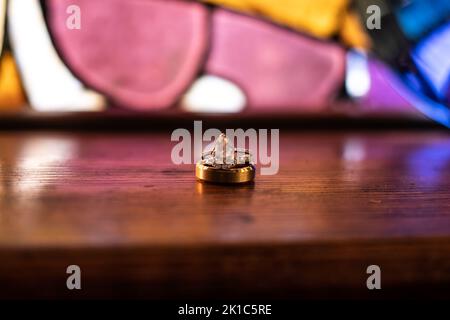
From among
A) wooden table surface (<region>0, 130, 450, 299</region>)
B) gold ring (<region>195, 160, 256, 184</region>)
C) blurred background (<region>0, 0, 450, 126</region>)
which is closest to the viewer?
wooden table surface (<region>0, 130, 450, 299</region>)

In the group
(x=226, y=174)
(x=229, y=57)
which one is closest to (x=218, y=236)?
(x=226, y=174)

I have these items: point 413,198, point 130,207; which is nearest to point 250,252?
point 130,207

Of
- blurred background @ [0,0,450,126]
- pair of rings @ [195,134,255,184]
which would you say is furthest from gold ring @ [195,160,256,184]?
blurred background @ [0,0,450,126]

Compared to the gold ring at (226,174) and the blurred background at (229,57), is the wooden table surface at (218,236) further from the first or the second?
the blurred background at (229,57)

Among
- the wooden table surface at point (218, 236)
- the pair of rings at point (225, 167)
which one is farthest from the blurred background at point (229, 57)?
the wooden table surface at point (218, 236)

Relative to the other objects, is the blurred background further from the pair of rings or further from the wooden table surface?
the wooden table surface

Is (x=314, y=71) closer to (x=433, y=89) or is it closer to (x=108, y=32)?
(x=433, y=89)

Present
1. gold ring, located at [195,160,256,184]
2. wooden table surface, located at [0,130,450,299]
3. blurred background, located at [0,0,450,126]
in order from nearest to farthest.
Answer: wooden table surface, located at [0,130,450,299] < gold ring, located at [195,160,256,184] < blurred background, located at [0,0,450,126]

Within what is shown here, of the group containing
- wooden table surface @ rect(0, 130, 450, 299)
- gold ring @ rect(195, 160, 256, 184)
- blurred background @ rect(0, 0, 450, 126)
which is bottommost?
wooden table surface @ rect(0, 130, 450, 299)
